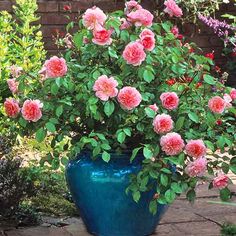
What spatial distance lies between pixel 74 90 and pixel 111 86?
0.84 feet

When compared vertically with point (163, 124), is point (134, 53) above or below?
above

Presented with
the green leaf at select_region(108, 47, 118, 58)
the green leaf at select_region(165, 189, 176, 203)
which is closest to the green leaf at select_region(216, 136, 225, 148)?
the green leaf at select_region(165, 189, 176, 203)

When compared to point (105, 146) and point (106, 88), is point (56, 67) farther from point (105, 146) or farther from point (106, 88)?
point (105, 146)

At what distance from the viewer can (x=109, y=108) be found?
124 inches

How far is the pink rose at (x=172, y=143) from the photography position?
3068 mm

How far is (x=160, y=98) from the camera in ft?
10.7

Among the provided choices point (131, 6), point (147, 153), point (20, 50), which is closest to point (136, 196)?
point (147, 153)

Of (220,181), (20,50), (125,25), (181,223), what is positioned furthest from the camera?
(20,50)

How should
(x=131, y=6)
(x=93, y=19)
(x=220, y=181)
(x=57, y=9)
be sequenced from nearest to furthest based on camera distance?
(x=220, y=181)
(x=93, y=19)
(x=131, y=6)
(x=57, y=9)

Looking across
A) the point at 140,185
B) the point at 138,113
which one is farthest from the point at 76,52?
the point at 140,185

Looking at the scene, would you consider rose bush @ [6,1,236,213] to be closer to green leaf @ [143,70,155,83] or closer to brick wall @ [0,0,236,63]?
green leaf @ [143,70,155,83]

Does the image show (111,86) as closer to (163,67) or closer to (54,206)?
(163,67)

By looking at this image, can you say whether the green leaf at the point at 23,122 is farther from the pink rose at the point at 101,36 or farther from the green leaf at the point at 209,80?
the green leaf at the point at 209,80

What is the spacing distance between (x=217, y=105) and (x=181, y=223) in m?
0.93
